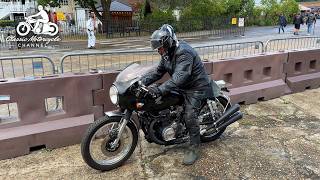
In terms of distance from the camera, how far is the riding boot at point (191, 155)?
4.47 m

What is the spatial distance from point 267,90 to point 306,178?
316 cm

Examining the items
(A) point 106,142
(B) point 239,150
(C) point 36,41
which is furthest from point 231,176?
(C) point 36,41

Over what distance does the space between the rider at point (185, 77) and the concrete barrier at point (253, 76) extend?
6.53ft

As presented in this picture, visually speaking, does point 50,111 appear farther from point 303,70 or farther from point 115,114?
point 303,70

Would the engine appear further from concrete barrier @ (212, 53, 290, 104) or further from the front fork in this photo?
concrete barrier @ (212, 53, 290, 104)

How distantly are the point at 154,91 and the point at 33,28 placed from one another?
63.1 feet

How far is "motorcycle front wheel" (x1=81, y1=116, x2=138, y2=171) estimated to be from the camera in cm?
401

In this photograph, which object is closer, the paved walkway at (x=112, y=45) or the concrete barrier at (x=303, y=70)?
the concrete barrier at (x=303, y=70)

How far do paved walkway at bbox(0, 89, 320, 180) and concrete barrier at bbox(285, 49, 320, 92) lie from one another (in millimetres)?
1991

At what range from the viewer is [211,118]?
16.3 ft

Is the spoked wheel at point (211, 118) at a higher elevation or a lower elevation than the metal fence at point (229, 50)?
lower

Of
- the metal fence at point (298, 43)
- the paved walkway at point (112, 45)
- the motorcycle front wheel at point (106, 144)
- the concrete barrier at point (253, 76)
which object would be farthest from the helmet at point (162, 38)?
the paved walkway at point (112, 45)

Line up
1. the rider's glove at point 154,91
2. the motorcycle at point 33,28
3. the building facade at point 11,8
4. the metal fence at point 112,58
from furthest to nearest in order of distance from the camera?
the building facade at point 11,8 < the motorcycle at point 33,28 < the metal fence at point 112,58 < the rider's glove at point 154,91

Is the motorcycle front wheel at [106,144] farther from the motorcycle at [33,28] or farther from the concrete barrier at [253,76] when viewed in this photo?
the motorcycle at [33,28]
